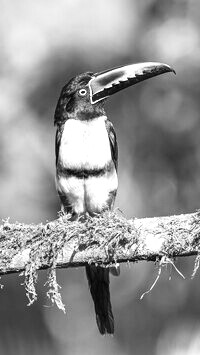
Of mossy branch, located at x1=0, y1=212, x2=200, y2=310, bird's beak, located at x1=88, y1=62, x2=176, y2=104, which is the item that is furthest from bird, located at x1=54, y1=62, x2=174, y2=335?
mossy branch, located at x1=0, y1=212, x2=200, y2=310

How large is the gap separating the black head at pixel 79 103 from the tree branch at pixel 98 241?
1254 mm

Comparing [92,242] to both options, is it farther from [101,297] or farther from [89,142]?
[89,142]

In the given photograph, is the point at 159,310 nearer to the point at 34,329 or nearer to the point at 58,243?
the point at 34,329

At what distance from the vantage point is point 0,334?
20.2ft

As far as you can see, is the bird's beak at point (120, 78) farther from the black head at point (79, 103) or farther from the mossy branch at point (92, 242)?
the mossy branch at point (92, 242)

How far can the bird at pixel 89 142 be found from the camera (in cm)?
579

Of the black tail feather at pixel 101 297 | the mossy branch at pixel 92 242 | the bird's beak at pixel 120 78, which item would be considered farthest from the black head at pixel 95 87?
the mossy branch at pixel 92 242

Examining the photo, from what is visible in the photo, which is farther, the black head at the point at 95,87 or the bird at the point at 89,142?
the black head at the point at 95,87

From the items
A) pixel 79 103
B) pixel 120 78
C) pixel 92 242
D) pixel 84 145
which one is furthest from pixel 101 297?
pixel 120 78

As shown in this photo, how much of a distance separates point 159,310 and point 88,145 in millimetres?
2115

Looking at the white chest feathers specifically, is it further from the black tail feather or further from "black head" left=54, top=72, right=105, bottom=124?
the black tail feather

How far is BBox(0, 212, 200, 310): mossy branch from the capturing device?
4.54m

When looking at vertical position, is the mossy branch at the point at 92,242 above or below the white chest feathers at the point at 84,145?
below

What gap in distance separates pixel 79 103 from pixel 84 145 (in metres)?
0.38
